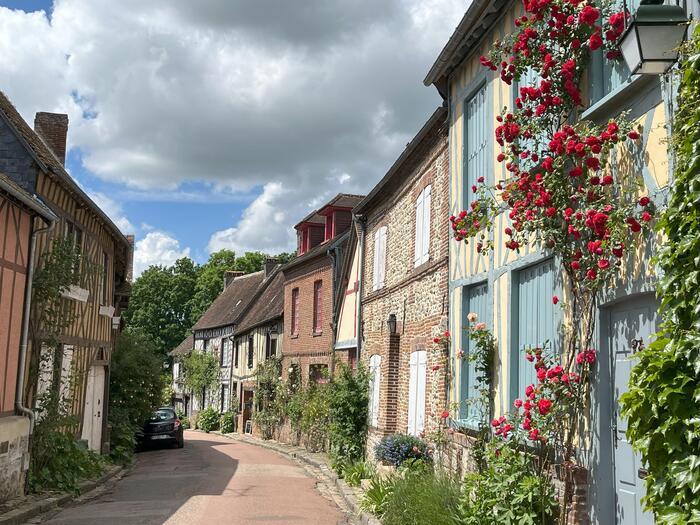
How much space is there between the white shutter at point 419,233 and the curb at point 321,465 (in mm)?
3885

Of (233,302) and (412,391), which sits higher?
(233,302)

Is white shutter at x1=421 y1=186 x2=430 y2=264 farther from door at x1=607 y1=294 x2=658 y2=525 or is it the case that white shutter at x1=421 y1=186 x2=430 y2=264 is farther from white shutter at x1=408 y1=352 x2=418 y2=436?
door at x1=607 y1=294 x2=658 y2=525

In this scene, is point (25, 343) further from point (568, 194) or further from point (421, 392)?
point (568, 194)

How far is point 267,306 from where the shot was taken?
30359 millimetres

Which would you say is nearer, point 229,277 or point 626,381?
A: point 626,381

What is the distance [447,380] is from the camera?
9922 mm

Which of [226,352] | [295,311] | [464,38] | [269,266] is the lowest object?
[226,352]

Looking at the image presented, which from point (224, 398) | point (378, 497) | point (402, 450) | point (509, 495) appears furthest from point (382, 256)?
point (224, 398)

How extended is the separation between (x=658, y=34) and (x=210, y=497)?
947 centimetres

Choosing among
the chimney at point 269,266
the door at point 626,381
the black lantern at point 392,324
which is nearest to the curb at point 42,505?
the black lantern at point 392,324

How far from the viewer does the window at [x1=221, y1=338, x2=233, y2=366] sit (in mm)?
35737

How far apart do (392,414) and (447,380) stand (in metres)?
3.70

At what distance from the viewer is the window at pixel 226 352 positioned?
35.7 m

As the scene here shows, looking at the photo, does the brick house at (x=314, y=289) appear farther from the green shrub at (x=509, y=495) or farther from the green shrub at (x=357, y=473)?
the green shrub at (x=509, y=495)
